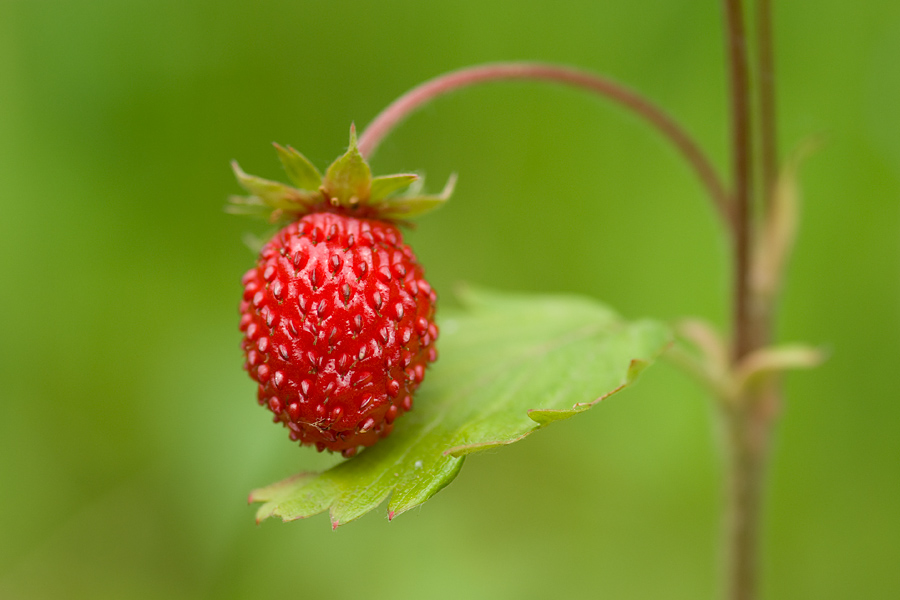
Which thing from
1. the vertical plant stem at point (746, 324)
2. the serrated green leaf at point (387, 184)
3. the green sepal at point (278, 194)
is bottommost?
the vertical plant stem at point (746, 324)

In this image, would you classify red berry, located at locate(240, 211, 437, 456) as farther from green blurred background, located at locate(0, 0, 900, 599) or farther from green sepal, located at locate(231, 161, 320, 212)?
green blurred background, located at locate(0, 0, 900, 599)

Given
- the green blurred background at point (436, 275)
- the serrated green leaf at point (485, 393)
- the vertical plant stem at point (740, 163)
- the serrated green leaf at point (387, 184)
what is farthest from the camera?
the green blurred background at point (436, 275)

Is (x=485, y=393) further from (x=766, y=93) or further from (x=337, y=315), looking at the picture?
(x=766, y=93)

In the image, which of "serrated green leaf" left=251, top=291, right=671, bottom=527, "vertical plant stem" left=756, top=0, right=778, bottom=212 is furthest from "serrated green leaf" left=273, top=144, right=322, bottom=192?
"vertical plant stem" left=756, top=0, right=778, bottom=212

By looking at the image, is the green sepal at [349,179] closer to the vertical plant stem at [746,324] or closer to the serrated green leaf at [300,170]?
the serrated green leaf at [300,170]

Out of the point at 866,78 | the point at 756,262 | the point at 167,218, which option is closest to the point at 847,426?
the point at 756,262

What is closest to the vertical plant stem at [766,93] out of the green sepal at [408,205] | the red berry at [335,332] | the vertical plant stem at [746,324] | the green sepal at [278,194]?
the vertical plant stem at [746,324]

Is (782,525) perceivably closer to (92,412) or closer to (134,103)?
(92,412)
